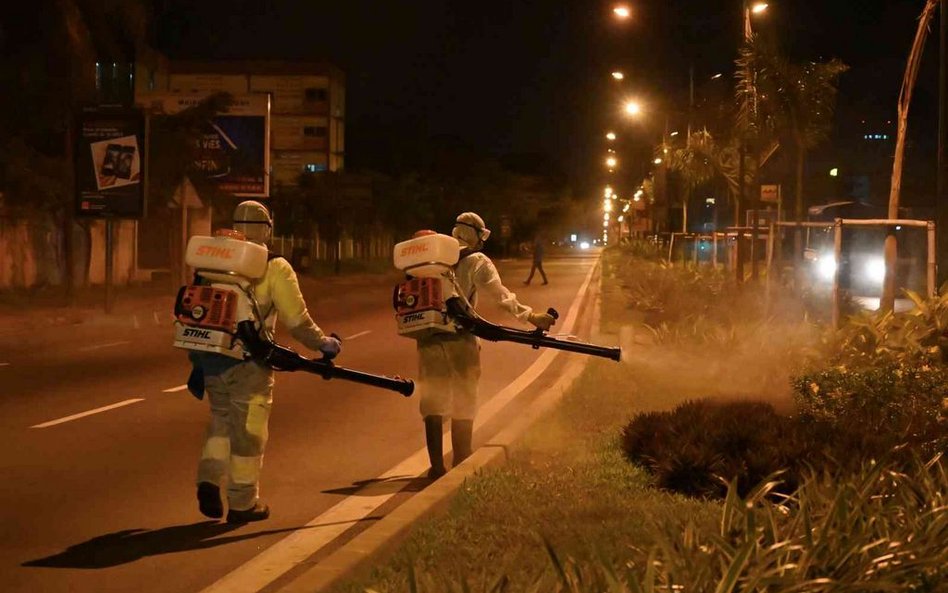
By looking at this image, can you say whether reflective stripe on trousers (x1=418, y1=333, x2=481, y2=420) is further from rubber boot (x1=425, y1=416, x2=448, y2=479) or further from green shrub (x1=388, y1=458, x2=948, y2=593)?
green shrub (x1=388, y1=458, x2=948, y2=593)

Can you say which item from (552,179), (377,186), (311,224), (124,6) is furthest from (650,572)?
(552,179)

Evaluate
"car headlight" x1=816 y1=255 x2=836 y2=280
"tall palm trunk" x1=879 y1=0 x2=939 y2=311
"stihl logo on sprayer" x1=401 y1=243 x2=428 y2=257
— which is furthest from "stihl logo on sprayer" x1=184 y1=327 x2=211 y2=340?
"car headlight" x1=816 y1=255 x2=836 y2=280

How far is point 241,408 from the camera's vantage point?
7.65 metres

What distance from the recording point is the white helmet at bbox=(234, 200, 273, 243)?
26.1 feet

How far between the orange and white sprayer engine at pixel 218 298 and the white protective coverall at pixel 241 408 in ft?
0.63

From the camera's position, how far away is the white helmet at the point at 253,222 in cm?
796

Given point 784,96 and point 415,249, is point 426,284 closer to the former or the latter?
point 415,249

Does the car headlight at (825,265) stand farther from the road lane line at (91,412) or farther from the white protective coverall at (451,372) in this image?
the white protective coverall at (451,372)

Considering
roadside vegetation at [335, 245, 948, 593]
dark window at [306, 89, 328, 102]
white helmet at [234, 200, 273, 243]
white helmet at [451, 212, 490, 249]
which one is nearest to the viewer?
roadside vegetation at [335, 245, 948, 593]

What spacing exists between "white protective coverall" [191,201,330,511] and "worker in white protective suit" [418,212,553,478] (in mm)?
1620

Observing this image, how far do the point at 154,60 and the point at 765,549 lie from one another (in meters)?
46.1

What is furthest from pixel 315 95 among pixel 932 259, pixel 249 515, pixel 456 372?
pixel 249 515

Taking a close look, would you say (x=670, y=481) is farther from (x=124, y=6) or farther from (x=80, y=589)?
(x=124, y=6)

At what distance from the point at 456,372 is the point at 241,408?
209 cm
